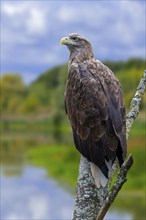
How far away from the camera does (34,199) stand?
22500mm

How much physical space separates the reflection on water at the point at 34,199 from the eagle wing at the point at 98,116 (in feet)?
42.2

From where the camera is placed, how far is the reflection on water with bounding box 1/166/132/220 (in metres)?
19.7

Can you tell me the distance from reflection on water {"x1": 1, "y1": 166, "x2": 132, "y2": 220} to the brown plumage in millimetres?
12839

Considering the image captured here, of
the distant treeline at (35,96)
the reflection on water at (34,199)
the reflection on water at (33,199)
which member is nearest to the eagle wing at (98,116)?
the reflection on water at (34,199)

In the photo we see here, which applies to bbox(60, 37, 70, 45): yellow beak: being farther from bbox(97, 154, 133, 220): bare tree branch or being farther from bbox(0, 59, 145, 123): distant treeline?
bbox(0, 59, 145, 123): distant treeline

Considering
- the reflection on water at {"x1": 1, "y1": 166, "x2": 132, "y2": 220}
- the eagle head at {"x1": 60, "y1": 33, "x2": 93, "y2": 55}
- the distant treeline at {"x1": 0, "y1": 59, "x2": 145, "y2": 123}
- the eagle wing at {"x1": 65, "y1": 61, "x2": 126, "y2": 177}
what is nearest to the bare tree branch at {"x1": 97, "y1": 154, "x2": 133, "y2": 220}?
the eagle wing at {"x1": 65, "y1": 61, "x2": 126, "y2": 177}

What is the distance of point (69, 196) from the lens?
2128 centimetres

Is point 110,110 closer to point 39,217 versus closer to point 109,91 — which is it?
point 109,91

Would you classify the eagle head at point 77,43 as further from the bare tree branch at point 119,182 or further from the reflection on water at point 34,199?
the reflection on water at point 34,199

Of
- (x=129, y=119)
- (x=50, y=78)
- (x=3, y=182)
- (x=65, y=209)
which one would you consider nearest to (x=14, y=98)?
(x=50, y=78)

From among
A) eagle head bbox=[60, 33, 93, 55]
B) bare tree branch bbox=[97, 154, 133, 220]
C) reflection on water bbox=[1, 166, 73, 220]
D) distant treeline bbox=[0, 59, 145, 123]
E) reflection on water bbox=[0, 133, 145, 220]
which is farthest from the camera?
distant treeline bbox=[0, 59, 145, 123]

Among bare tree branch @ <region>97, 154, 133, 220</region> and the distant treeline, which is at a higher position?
the distant treeline

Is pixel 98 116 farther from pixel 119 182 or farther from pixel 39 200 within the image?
pixel 39 200

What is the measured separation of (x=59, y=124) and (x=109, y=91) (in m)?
71.6
